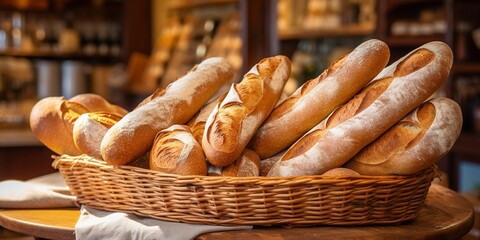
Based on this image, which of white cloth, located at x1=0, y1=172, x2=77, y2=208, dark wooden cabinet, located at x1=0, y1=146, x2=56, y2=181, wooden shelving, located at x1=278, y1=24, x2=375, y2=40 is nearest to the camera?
white cloth, located at x1=0, y1=172, x2=77, y2=208

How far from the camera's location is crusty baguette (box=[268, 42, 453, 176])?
1.46 meters

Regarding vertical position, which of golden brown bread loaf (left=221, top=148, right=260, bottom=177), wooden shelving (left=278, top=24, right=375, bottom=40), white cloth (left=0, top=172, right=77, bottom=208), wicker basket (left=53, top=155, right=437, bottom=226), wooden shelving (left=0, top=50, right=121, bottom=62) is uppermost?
golden brown bread loaf (left=221, top=148, right=260, bottom=177)

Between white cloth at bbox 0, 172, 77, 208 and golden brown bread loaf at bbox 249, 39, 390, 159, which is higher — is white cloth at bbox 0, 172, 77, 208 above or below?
below

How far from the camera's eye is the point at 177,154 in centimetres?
144

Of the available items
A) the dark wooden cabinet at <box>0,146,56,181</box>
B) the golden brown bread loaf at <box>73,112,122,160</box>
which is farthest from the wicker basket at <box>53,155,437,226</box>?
the dark wooden cabinet at <box>0,146,56,181</box>

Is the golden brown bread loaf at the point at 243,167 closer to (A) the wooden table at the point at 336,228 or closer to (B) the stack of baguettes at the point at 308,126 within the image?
(B) the stack of baguettes at the point at 308,126

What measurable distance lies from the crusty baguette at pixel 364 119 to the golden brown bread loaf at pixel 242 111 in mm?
109

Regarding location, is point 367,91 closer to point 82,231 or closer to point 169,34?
point 82,231

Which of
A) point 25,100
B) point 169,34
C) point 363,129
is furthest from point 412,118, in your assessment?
point 25,100

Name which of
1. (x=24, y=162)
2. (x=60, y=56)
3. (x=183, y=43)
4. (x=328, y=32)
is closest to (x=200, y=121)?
(x=328, y=32)

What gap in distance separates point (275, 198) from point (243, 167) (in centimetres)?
12

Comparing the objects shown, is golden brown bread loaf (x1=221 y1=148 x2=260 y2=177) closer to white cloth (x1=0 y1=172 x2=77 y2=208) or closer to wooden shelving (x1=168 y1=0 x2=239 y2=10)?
white cloth (x1=0 y1=172 x2=77 y2=208)

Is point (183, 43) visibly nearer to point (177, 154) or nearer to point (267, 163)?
point (267, 163)

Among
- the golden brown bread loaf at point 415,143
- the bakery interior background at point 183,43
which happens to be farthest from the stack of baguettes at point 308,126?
the bakery interior background at point 183,43
